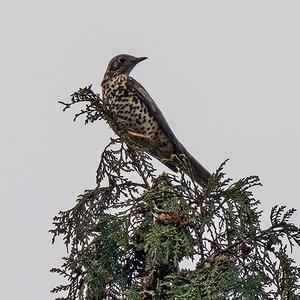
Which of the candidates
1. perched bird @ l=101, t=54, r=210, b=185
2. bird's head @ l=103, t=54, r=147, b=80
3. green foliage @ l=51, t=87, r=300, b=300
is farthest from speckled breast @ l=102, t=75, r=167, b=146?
green foliage @ l=51, t=87, r=300, b=300

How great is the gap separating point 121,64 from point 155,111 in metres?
0.71

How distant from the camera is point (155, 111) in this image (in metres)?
7.63

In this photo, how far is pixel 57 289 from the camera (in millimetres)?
4602

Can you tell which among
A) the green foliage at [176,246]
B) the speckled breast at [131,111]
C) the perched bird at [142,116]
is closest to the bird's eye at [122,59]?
the perched bird at [142,116]

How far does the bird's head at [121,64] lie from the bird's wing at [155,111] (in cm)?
32

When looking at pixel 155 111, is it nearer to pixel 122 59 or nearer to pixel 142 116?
pixel 142 116

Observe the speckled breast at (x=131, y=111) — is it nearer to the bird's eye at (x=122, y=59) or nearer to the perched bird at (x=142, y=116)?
the perched bird at (x=142, y=116)

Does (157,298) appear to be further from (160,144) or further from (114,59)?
(114,59)

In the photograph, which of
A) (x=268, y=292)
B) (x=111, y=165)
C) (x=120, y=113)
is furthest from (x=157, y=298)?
(x=120, y=113)

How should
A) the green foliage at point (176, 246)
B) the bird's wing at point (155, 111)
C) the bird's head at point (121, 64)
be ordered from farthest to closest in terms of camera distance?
the bird's head at point (121, 64) → the bird's wing at point (155, 111) → the green foliage at point (176, 246)

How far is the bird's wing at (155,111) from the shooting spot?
7.59 meters

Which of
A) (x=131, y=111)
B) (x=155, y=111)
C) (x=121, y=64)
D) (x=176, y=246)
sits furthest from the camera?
(x=121, y=64)

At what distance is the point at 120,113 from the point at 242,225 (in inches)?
126

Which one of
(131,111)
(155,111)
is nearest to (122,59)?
(155,111)
